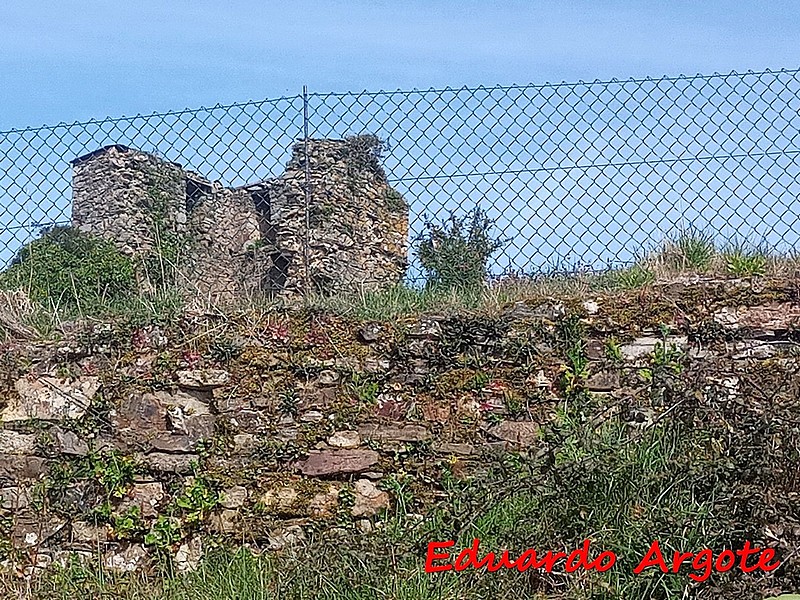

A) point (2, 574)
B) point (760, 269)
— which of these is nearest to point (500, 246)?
point (760, 269)

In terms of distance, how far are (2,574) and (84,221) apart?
8.47 m

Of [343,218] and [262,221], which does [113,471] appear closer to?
[343,218]

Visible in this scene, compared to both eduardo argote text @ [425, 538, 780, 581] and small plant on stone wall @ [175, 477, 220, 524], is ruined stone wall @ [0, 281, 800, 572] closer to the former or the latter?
small plant on stone wall @ [175, 477, 220, 524]

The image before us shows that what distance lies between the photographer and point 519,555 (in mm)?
3934

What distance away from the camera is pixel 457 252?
223 inches

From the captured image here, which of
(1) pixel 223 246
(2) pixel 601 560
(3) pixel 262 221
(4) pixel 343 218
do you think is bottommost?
(2) pixel 601 560

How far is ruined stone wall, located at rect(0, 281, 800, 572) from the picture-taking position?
468 centimetres

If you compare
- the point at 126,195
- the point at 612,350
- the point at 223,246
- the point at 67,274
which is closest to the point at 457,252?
the point at 612,350

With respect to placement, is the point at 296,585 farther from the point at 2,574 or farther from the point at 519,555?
the point at 2,574

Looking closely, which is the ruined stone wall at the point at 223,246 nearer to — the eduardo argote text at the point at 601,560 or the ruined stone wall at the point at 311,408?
the ruined stone wall at the point at 311,408

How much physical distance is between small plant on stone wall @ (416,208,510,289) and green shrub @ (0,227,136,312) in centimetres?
184

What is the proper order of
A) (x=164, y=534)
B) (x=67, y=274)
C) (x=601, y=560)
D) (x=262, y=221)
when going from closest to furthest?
(x=601, y=560) → (x=164, y=534) → (x=67, y=274) → (x=262, y=221)

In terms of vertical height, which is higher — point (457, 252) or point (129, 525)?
point (457, 252)

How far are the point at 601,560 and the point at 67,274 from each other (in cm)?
428
